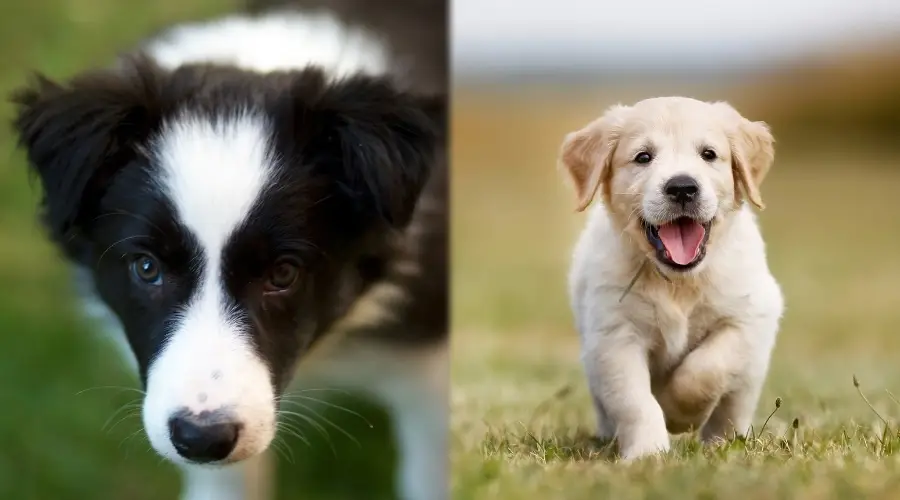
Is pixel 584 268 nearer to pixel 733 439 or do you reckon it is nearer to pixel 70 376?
pixel 733 439

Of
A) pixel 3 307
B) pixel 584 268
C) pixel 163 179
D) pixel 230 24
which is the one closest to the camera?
pixel 163 179

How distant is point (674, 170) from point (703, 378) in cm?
31

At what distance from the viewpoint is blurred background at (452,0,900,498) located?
1309 mm

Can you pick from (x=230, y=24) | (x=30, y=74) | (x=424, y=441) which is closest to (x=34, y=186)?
(x=30, y=74)

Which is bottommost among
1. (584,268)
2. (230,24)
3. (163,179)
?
(584,268)

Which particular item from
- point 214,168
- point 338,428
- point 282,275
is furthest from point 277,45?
point 338,428

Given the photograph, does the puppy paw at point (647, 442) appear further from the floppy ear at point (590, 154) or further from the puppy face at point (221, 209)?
the puppy face at point (221, 209)

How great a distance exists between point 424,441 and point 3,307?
0.89 metres

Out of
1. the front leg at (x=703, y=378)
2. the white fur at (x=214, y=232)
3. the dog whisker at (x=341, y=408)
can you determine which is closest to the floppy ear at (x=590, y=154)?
the front leg at (x=703, y=378)

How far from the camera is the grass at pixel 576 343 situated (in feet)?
4.09

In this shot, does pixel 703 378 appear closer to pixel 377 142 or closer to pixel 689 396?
pixel 689 396

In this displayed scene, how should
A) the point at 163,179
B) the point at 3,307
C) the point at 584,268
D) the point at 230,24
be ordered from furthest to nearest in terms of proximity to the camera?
the point at 3,307, the point at 230,24, the point at 584,268, the point at 163,179

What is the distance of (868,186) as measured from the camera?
1.34m

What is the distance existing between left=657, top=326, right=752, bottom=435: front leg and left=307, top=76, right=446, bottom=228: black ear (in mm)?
468
